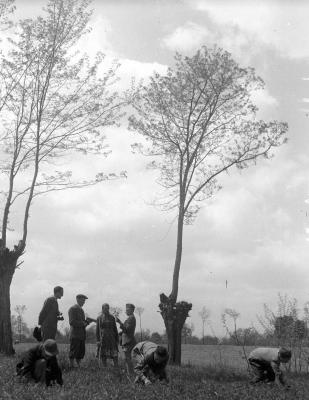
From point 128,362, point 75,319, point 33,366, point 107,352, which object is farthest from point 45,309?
point 33,366

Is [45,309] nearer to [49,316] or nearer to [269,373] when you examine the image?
[49,316]

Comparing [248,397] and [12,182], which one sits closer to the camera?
[248,397]

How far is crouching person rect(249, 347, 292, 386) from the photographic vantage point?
12.1 metres

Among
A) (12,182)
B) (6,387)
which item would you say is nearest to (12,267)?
(12,182)

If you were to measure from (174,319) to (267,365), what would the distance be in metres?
9.09

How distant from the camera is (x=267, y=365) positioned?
42.2ft

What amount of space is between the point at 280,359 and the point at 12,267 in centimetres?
1228

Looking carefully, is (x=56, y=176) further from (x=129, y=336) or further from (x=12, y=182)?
(x=129, y=336)

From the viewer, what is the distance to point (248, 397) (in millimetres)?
9922

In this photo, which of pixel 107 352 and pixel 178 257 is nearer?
pixel 107 352

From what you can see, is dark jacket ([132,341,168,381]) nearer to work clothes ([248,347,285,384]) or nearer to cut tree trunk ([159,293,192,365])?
work clothes ([248,347,285,384])

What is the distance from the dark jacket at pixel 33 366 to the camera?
10.4 meters

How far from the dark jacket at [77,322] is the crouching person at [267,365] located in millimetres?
5148

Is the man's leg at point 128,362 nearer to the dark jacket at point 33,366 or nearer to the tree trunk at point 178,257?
the dark jacket at point 33,366
